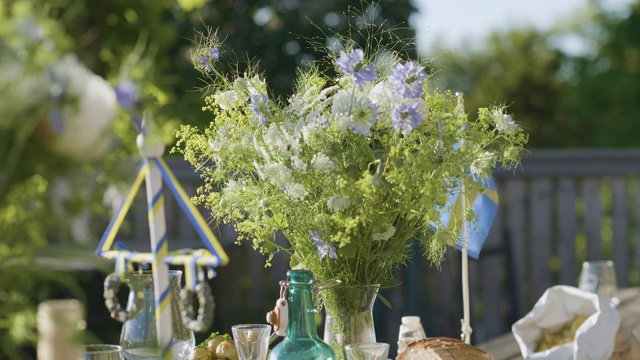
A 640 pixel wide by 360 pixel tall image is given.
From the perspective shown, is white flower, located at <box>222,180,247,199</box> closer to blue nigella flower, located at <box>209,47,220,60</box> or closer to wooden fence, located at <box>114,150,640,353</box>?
blue nigella flower, located at <box>209,47,220,60</box>

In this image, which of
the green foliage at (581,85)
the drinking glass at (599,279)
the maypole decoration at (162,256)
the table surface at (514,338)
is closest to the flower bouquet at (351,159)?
the maypole decoration at (162,256)

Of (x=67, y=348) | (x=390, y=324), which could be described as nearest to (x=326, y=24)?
(x=390, y=324)

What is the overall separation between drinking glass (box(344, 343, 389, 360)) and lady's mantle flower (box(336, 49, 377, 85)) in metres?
0.44

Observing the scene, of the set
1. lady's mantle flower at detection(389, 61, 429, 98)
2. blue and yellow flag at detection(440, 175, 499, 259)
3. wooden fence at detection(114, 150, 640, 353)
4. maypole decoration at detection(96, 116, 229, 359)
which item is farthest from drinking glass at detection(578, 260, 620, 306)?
wooden fence at detection(114, 150, 640, 353)

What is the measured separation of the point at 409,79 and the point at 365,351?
0.46 metres

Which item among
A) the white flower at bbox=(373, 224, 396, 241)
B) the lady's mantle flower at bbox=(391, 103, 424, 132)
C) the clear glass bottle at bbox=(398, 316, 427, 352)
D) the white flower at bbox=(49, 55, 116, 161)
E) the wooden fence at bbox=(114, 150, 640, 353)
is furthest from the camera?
the wooden fence at bbox=(114, 150, 640, 353)

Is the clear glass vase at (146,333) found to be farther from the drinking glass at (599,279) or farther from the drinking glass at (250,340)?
the drinking glass at (599,279)

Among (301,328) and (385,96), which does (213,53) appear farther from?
(301,328)

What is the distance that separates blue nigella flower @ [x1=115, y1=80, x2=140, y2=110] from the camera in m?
0.96

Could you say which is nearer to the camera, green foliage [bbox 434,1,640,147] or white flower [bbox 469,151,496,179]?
white flower [bbox 469,151,496,179]

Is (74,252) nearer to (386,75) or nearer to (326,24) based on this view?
(386,75)

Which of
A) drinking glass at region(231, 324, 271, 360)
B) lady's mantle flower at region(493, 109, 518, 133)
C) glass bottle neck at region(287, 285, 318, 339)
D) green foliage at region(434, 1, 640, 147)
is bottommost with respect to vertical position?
drinking glass at region(231, 324, 271, 360)

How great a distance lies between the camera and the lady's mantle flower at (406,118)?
1.64 m

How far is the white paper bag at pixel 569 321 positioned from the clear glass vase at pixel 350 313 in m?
0.57
